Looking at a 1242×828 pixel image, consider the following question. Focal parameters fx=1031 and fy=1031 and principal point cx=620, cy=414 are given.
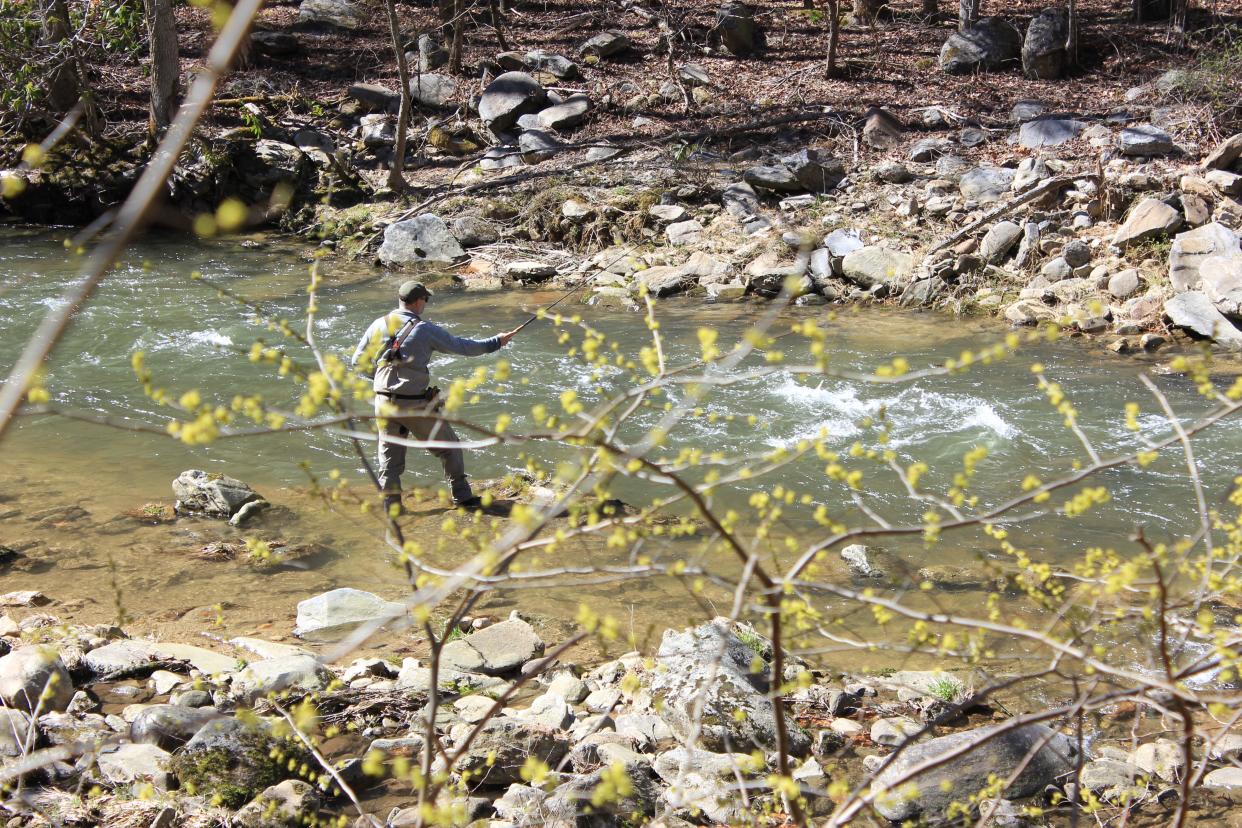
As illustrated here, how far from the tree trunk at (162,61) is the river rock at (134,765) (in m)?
15.7

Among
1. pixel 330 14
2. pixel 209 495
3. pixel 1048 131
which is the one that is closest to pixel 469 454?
pixel 209 495

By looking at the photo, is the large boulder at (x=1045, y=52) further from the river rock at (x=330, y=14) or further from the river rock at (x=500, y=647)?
the river rock at (x=500, y=647)

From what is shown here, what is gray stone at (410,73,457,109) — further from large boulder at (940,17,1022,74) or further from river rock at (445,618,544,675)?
river rock at (445,618,544,675)

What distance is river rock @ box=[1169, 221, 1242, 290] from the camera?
11578 mm

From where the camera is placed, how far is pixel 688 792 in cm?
391

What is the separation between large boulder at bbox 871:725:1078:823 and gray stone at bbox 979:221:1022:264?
9579 mm

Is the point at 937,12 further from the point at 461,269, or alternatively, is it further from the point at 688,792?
the point at 688,792

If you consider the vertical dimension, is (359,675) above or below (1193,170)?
below

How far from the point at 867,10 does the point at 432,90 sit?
9.94 meters

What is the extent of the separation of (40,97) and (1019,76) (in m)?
17.2

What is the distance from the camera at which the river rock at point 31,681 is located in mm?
4438

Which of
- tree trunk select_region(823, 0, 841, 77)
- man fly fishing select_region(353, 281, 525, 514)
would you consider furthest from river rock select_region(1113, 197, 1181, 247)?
man fly fishing select_region(353, 281, 525, 514)

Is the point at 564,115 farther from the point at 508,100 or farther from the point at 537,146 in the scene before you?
the point at 537,146

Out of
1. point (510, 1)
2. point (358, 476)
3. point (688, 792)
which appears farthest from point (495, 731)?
point (510, 1)
